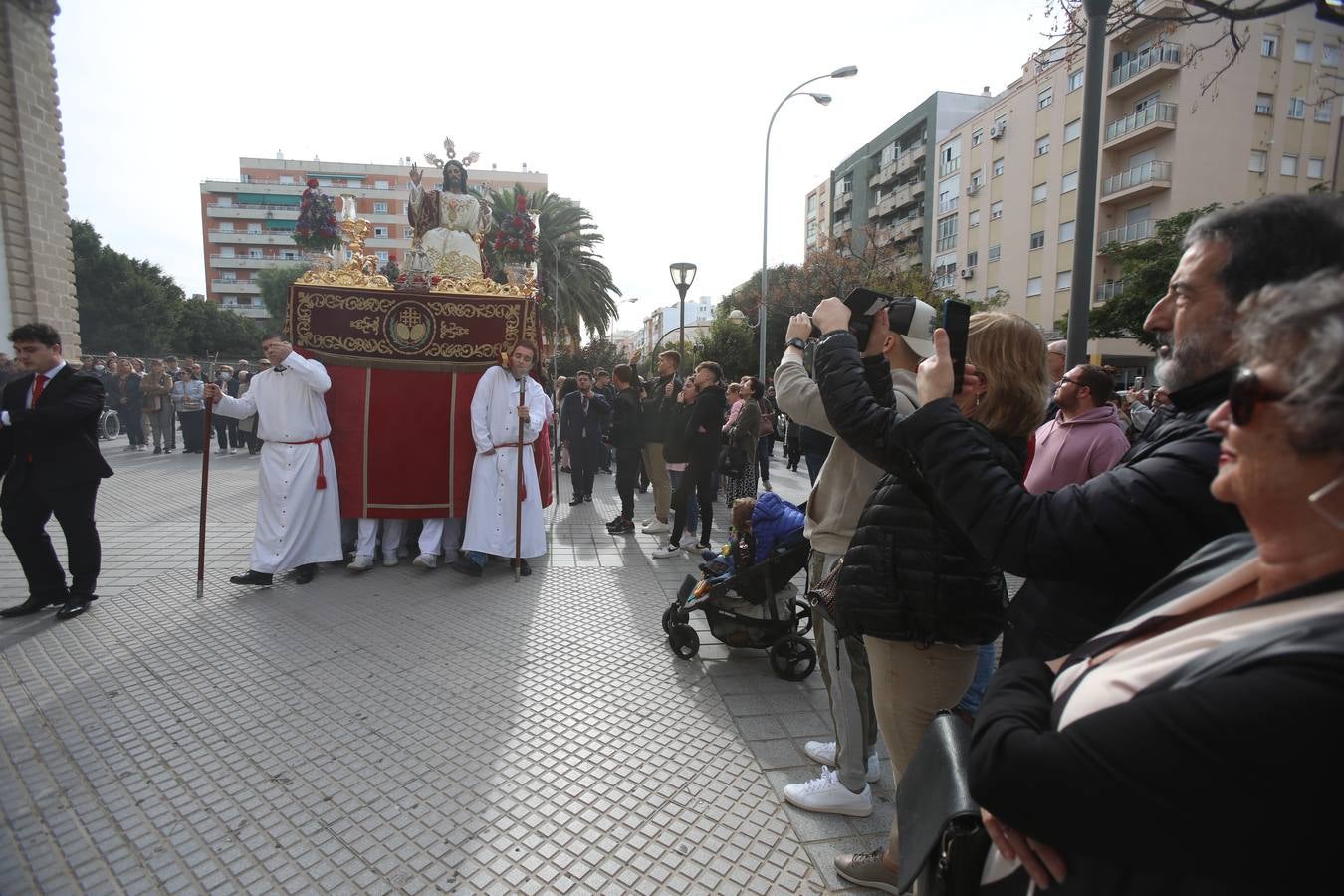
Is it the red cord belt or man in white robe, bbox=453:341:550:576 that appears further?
man in white robe, bbox=453:341:550:576

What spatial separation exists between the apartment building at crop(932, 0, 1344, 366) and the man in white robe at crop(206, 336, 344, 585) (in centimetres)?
2563

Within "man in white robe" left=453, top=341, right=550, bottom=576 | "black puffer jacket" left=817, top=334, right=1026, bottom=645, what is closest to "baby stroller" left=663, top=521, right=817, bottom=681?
"black puffer jacket" left=817, top=334, right=1026, bottom=645

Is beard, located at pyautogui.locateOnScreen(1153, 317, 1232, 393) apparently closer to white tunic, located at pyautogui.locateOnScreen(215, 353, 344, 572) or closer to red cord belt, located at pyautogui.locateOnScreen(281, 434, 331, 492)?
white tunic, located at pyautogui.locateOnScreen(215, 353, 344, 572)

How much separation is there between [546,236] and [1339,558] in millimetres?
28901

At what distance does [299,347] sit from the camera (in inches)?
238

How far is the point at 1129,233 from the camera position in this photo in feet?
95.8

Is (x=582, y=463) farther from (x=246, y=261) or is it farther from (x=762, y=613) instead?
(x=246, y=261)

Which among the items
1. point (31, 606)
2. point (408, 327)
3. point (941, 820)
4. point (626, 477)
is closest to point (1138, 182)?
point (626, 477)

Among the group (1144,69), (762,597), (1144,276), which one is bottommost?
(762,597)

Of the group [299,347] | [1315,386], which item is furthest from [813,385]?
[299,347]

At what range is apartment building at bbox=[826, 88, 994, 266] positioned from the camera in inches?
1635

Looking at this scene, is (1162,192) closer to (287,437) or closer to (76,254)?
(287,437)

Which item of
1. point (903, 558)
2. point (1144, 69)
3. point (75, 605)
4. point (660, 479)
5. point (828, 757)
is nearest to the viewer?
point (903, 558)

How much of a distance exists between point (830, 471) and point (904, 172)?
4839cm
